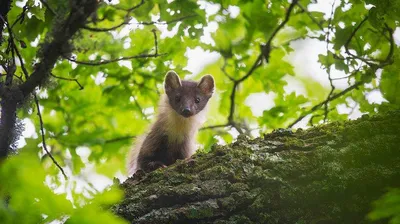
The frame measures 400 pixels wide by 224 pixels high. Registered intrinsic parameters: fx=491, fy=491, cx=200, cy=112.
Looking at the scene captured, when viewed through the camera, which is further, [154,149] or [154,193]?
[154,149]

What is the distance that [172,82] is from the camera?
991 centimetres

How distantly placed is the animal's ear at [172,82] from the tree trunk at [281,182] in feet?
16.8

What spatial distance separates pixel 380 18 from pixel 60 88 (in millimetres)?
6343

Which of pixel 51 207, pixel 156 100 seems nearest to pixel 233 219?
pixel 51 207

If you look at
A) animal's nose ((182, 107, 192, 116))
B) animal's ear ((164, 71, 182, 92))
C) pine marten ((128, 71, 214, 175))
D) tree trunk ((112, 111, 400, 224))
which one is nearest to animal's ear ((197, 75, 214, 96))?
pine marten ((128, 71, 214, 175))

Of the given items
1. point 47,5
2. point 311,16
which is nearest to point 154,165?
point 47,5

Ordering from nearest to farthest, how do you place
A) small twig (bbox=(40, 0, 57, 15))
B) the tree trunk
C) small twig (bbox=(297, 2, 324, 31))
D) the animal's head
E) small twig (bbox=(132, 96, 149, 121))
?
the tree trunk < small twig (bbox=(40, 0, 57, 15)) < small twig (bbox=(297, 2, 324, 31)) < the animal's head < small twig (bbox=(132, 96, 149, 121))

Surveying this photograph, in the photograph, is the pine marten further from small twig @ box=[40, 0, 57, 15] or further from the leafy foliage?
small twig @ box=[40, 0, 57, 15]

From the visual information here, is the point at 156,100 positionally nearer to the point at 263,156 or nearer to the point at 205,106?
the point at 205,106

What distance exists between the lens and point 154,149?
27.7 feet

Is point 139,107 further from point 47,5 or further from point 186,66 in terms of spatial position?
point 47,5

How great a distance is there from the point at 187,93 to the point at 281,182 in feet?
19.8

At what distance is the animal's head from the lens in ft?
31.7

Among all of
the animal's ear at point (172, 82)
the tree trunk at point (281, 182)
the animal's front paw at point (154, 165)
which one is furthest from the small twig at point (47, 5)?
the animal's ear at point (172, 82)
